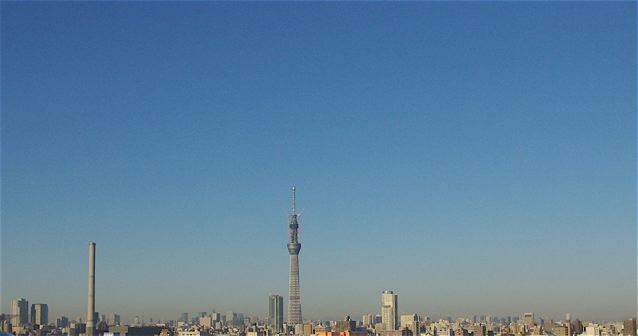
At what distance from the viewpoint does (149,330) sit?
177 meters

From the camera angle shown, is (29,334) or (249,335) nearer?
(29,334)

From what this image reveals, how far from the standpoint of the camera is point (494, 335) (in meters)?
174

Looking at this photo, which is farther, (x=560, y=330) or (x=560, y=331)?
(x=560, y=330)

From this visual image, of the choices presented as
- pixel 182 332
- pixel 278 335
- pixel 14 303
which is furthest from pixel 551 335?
pixel 14 303

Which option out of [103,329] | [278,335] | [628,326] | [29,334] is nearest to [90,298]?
[103,329]

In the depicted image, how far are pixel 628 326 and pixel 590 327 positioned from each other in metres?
7.20

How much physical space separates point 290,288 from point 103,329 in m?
45.8

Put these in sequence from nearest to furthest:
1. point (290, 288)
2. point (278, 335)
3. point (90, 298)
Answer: point (90, 298) → point (278, 335) → point (290, 288)

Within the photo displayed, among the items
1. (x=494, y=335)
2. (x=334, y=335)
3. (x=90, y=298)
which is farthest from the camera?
(x=494, y=335)

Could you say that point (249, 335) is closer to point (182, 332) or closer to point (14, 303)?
point (182, 332)

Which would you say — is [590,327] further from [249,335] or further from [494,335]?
[249,335]

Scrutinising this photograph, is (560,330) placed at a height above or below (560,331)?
above

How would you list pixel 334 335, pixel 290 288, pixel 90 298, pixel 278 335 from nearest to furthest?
pixel 90 298
pixel 334 335
pixel 278 335
pixel 290 288

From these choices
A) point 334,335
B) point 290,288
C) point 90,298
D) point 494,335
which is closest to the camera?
point 90,298
